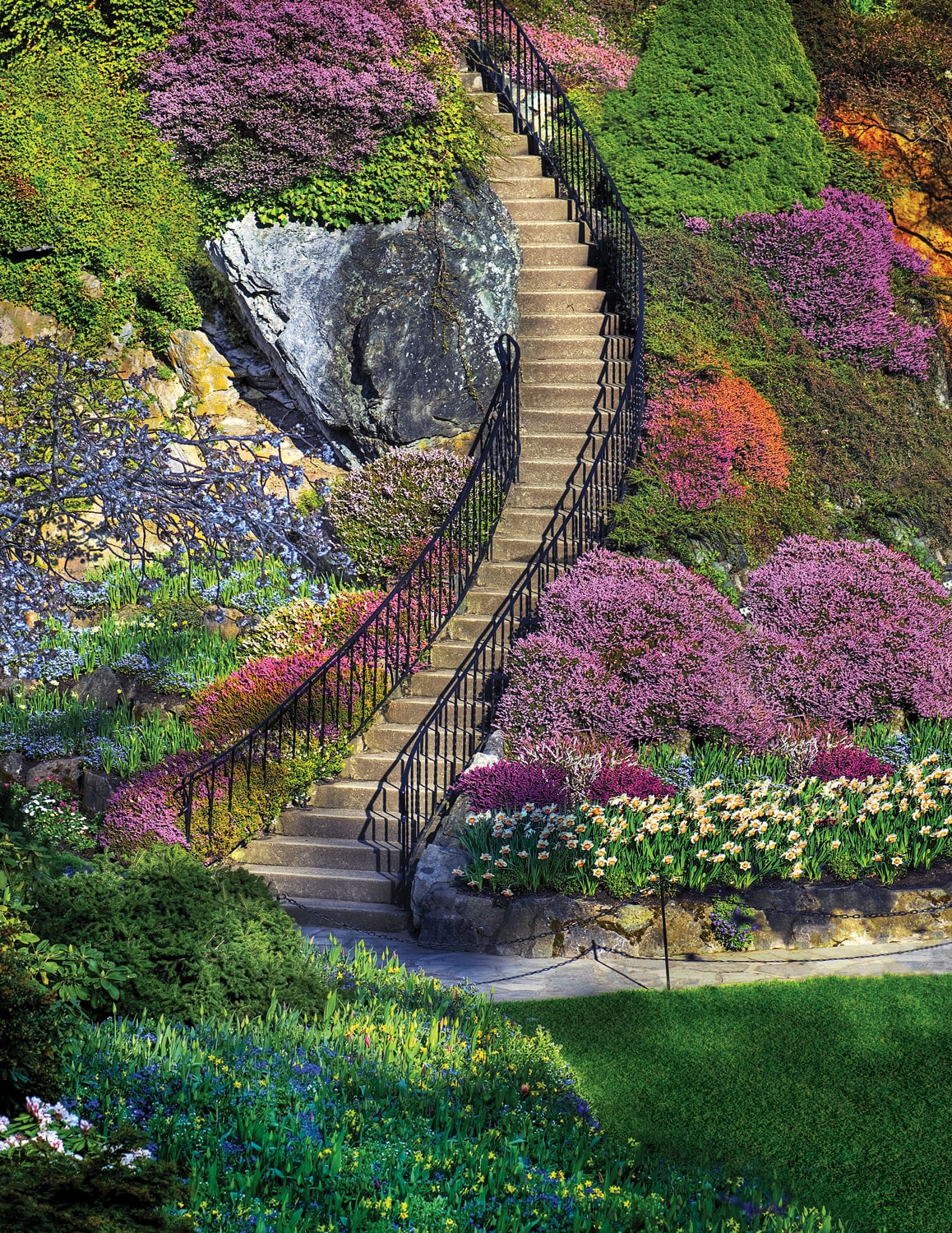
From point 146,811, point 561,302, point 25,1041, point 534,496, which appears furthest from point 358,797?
point 561,302

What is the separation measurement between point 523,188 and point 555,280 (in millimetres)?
1468

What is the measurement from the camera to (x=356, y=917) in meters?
8.19

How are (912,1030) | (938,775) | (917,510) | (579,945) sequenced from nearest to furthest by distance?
(912,1030)
(579,945)
(938,775)
(917,510)

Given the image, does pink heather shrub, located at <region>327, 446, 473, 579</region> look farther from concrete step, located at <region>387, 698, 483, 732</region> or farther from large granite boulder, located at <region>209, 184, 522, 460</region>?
concrete step, located at <region>387, 698, 483, 732</region>

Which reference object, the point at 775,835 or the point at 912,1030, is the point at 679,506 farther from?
the point at 912,1030

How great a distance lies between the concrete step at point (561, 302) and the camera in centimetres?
1301

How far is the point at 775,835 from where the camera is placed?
7523 mm

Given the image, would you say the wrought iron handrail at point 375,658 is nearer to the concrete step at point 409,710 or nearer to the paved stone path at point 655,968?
the concrete step at point 409,710

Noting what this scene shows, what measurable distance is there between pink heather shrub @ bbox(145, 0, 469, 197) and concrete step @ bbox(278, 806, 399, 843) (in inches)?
269

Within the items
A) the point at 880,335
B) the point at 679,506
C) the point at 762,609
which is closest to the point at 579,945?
the point at 762,609

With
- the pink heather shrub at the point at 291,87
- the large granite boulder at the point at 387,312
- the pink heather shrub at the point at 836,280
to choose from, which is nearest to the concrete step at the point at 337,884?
the large granite boulder at the point at 387,312

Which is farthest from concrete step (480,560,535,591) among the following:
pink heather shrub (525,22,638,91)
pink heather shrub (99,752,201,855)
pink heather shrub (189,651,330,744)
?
pink heather shrub (525,22,638,91)

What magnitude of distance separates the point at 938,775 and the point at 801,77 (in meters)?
10.4

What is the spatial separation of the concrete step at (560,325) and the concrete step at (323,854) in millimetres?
6112
